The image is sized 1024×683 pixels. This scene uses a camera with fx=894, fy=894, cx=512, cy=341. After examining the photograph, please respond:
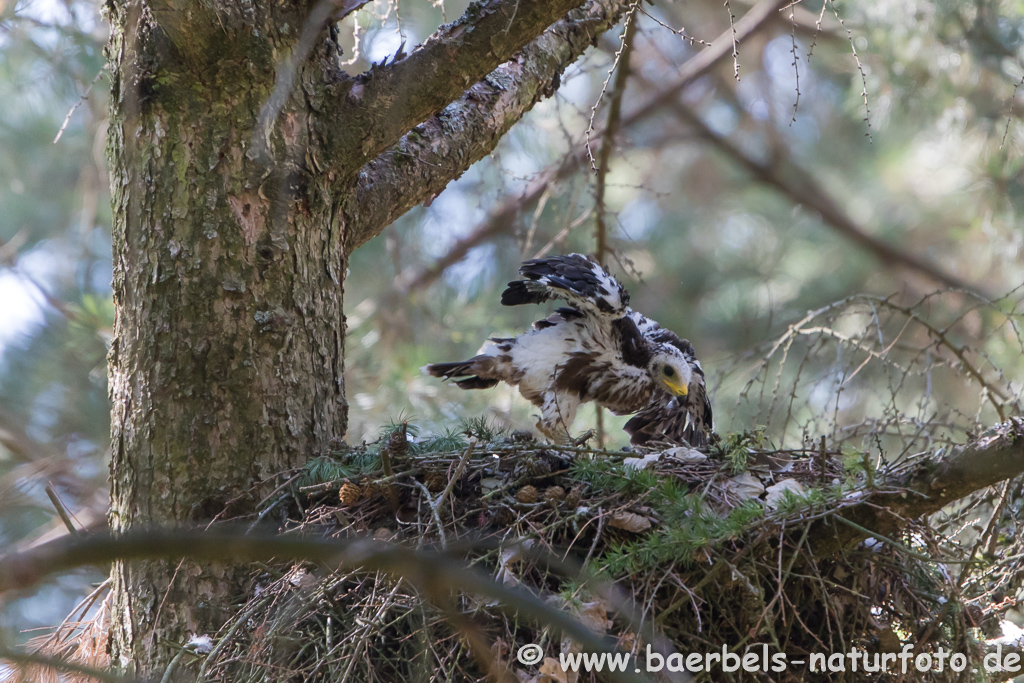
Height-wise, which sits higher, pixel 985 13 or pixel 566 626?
pixel 985 13

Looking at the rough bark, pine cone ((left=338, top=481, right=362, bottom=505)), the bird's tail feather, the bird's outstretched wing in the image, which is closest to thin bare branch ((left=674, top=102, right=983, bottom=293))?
the bird's outstretched wing

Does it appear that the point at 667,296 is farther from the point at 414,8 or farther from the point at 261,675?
the point at 261,675

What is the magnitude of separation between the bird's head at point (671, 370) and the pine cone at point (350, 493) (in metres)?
1.67

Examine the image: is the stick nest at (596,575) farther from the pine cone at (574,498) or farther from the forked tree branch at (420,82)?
the forked tree branch at (420,82)

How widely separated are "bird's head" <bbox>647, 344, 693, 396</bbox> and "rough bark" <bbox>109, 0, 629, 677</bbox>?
61.9 inches

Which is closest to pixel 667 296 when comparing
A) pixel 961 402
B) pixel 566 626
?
pixel 961 402

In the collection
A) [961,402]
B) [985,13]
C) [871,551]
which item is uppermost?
[985,13]

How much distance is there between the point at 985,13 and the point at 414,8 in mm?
3096

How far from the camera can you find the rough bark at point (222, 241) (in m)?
2.42

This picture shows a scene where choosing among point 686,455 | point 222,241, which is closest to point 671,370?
point 686,455

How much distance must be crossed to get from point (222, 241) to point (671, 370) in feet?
6.35

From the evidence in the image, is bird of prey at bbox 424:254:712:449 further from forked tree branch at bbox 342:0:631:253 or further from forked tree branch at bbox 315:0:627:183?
forked tree branch at bbox 315:0:627:183

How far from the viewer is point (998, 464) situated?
6.16 feet

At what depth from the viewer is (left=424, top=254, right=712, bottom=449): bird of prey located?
361 centimetres
